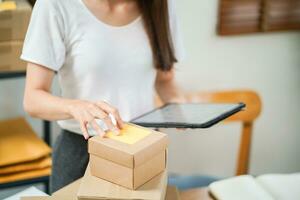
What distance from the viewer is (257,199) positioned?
3.84 feet

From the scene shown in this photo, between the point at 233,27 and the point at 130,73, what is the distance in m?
1.02

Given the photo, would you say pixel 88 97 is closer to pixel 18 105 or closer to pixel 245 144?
pixel 18 105

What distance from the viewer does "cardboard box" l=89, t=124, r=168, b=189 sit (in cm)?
84

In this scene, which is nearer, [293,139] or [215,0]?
[215,0]

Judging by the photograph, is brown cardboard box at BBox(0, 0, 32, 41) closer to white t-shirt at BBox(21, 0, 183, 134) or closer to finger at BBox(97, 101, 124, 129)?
white t-shirt at BBox(21, 0, 183, 134)

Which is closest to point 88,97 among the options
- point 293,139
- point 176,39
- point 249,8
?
point 176,39

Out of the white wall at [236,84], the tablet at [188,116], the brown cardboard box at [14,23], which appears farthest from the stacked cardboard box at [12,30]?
the white wall at [236,84]

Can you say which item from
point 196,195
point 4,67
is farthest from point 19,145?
point 196,195

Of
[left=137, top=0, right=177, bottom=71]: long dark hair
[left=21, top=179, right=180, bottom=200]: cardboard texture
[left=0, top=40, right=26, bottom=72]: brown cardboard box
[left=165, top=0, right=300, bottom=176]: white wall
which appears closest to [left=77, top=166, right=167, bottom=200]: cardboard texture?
[left=21, top=179, right=180, bottom=200]: cardboard texture

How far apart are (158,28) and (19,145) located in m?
0.67

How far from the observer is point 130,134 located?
2.98 feet

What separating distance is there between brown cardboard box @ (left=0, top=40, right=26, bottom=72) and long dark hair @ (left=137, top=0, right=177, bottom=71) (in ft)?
1.31

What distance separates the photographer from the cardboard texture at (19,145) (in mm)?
1545

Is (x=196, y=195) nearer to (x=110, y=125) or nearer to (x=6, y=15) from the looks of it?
(x=110, y=125)
